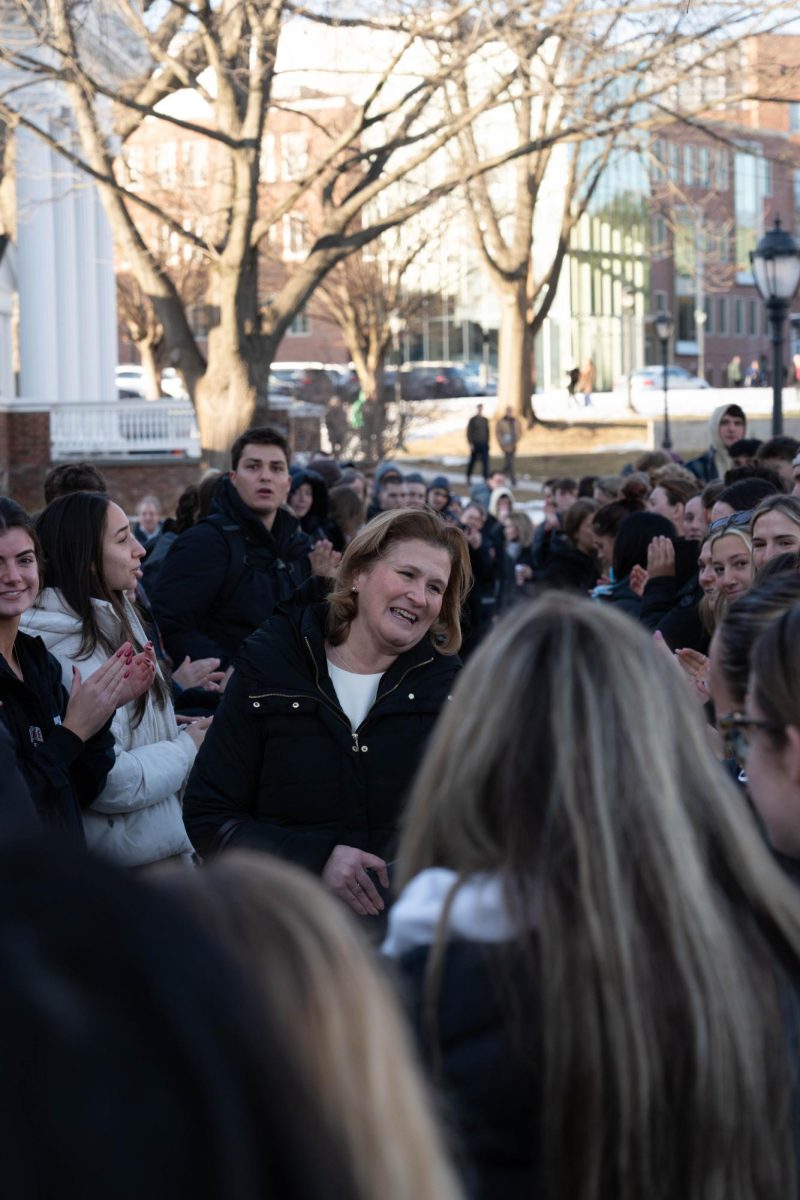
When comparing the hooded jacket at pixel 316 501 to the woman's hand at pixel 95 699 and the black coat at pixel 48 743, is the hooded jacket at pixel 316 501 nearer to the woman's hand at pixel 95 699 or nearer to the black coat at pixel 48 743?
the black coat at pixel 48 743

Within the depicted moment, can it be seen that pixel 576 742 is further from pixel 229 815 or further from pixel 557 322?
pixel 557 322

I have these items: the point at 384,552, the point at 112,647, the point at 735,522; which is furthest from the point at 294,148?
the point at 384,552

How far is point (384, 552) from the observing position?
484 cm

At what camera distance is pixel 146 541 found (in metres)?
12.4

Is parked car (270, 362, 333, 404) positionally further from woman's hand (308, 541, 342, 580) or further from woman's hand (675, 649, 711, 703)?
woman's hand (675, 649, 711, 703)

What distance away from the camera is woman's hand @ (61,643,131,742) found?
15.8ft

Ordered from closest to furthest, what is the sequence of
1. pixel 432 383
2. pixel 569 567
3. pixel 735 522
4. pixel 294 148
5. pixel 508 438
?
pixel 735 522 < pixel 569 567 < pixel 508 438 < pixel 294 148 < pixel 432 383

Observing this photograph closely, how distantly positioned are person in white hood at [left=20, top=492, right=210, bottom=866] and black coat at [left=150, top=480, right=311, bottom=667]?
1649mm

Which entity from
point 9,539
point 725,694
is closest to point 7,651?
point 9,539

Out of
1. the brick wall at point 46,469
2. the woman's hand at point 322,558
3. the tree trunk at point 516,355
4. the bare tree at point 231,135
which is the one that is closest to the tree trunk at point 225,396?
the bare tree at point 231,135

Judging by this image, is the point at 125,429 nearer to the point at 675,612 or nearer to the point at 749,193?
the point at 675,612

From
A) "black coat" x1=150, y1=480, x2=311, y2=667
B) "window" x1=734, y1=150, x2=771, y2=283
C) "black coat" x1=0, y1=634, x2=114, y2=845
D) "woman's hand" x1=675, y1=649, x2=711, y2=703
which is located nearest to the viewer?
"black coat" x1=0, y1=634, x2=114, y2=845

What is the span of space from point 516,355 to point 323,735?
40019 millimetres

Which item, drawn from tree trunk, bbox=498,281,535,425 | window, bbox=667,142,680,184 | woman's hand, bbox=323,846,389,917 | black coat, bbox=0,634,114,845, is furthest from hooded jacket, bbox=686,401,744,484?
tree trunk, bbox=498,281,535,425
